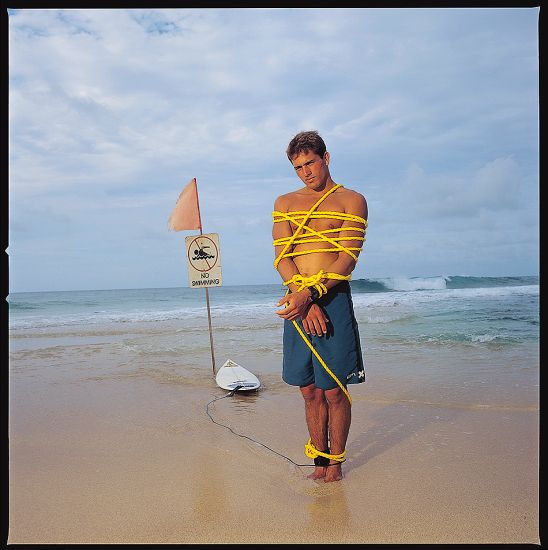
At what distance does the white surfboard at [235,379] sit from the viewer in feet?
17.9

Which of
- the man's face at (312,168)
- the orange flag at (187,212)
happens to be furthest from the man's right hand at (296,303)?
the orange flag at (187,212)

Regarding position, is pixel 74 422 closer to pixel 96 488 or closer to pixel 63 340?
pixel 96 488

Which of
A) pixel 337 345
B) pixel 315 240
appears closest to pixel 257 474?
pixel 337 345

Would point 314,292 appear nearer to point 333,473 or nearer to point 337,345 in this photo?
point 337,345

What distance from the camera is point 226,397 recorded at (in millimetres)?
5289

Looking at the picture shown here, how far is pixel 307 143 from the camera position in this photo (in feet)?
9.66

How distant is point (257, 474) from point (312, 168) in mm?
1901

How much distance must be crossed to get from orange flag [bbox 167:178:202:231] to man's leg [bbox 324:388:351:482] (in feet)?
12.3

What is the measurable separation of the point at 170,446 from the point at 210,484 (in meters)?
0.79

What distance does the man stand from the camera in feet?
9.61

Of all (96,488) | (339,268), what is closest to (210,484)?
(96,488)

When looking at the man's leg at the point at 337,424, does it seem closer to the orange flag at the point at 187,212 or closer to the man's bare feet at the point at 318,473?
the man's bare feet at the point at 318,473

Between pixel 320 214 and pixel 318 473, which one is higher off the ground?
pixel 320 214

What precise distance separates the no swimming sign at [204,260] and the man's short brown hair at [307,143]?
136 inches
